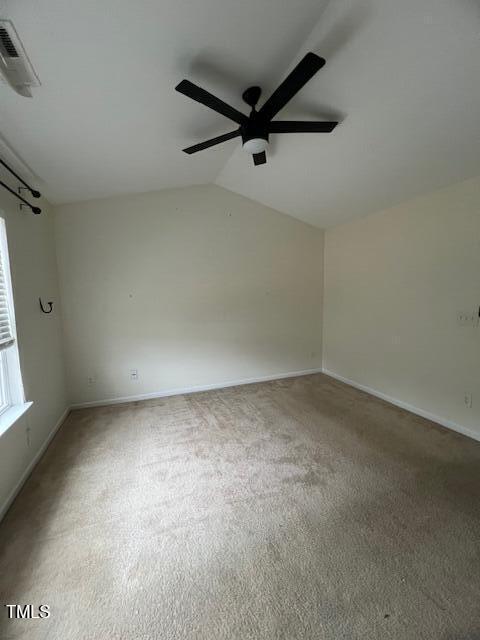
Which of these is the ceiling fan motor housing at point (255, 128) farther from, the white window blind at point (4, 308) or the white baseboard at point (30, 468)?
the white baseboard at point (30, 468)

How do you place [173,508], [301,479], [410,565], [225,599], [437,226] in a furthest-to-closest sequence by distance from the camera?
[437,226] → [301,479] → [173,508] → [410,565] → [225,599]

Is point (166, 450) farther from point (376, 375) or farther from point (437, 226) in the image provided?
point (437, 226)

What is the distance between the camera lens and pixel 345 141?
2.17 m

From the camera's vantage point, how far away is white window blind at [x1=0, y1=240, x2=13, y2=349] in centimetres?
192

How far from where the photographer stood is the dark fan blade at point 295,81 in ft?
4.03

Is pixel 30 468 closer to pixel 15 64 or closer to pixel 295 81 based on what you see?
pixel 15 64

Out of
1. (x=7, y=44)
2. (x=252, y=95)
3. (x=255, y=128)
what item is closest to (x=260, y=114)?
(x=255, y=128)

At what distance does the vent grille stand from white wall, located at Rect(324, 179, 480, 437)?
321 cm

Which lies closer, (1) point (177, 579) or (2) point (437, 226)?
(1) point (177, 579)

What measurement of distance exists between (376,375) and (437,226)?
1825mm

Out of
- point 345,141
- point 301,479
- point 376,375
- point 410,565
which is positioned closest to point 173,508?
point 301,479

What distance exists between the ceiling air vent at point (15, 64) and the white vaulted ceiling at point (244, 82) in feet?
0.13

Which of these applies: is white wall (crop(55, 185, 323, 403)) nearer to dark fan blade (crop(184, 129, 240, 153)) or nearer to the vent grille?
dark fan blade (crop(184, 129, 240, 153))

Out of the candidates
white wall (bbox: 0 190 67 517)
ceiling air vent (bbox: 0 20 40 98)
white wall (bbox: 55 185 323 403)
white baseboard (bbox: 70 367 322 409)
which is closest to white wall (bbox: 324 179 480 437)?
white wall (bbox: 55 185 323 403)
